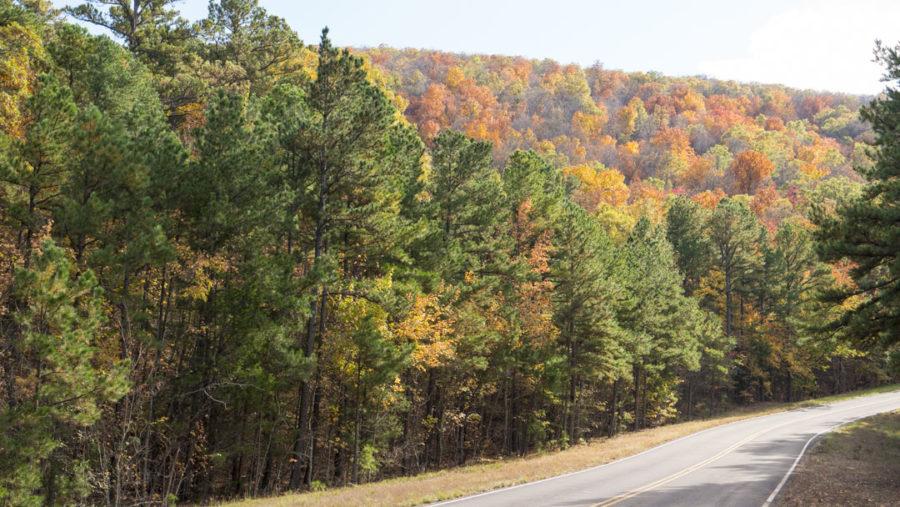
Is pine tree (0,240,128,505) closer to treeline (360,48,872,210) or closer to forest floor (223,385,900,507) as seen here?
forest floor (223,385,900,507)

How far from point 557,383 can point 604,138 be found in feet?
295

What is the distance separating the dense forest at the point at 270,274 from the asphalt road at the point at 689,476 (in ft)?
15.8

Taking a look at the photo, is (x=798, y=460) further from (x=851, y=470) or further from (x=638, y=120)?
(x=638, y=120)

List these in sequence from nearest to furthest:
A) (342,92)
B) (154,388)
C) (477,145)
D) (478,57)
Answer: (154,388)
(342,92)
(477,145)
(478,57)

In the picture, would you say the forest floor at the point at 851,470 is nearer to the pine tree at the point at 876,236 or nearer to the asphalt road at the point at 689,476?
the asphalt road at the point at 689,476

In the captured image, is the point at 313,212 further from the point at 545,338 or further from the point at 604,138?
the point at 604,138

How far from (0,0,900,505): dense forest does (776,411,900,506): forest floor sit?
3.68 metres

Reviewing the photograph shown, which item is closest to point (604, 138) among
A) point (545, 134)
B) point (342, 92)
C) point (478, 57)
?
point (545, 134)

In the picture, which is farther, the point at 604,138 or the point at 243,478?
the point at 604,138

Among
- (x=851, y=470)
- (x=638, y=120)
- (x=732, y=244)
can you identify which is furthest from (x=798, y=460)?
(x=638, y=120)

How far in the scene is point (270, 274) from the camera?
57.1 feet

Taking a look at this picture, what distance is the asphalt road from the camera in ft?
46.5

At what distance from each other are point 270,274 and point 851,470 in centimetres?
1990

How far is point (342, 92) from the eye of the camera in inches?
750
